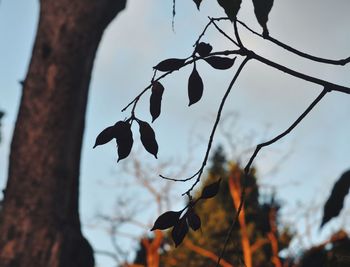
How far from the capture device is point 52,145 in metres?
2.29

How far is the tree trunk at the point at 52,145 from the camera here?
7.00 ft

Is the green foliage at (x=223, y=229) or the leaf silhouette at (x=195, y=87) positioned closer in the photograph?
the leaf silhouette at (x=195, y=87)

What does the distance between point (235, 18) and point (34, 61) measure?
2065 mm

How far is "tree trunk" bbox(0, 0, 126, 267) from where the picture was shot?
2.13 m

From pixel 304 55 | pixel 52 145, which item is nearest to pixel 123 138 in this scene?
pixel 304 55

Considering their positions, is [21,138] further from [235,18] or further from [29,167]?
[235,18]

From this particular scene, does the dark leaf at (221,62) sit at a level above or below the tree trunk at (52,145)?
below

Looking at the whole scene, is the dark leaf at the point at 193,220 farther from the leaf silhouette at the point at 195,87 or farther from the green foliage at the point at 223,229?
the green foliage at the point at 223,229

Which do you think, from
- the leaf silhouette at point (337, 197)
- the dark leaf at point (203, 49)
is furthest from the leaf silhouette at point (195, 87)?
the leaf silhouette at point (337, 197)

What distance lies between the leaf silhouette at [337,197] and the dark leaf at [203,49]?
0.88ft

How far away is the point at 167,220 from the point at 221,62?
8.2 inches

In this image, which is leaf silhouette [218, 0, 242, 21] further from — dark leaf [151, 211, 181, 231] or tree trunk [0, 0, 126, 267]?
tree trunk [0, 0, 126, 267]

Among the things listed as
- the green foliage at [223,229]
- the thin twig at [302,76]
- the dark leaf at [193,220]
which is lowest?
the dark leaf at [193,220]

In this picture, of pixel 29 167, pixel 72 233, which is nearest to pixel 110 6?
pixel 29 167
